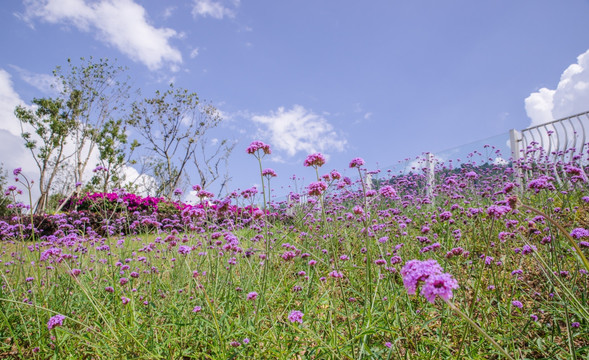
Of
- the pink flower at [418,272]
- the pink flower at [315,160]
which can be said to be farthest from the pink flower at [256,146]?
the pink flower at [418,272]

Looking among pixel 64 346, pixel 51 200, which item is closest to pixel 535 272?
pixel 64 346

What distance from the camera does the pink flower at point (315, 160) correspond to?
92.7 inches

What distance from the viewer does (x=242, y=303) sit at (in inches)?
122

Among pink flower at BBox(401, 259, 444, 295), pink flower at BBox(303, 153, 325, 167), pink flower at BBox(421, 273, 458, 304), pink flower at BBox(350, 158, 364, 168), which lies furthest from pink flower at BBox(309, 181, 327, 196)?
pink flower at BBox(421, 273, 458, 304)

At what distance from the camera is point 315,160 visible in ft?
7.81

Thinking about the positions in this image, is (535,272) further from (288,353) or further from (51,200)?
(51,200)

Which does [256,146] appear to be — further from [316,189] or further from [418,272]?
[418,272]

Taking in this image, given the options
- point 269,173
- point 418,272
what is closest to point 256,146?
point 269,173

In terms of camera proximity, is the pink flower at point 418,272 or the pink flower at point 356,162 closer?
the pink flower at point 418,272

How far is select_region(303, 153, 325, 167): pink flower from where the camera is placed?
2.35 m

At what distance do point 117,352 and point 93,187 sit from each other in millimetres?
25232

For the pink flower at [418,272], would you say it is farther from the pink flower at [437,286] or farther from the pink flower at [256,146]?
the pink flower at [256,146]

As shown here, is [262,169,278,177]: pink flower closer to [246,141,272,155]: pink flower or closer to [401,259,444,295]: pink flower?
[246,141,272,155]: pink flower

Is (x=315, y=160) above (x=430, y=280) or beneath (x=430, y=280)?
above
